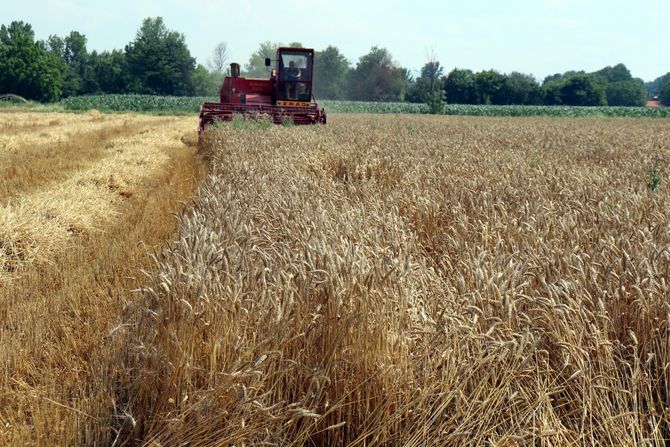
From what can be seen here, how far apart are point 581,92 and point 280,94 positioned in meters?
76.8

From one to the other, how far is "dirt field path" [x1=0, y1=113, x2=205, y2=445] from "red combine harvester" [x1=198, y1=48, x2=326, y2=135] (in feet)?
17.9

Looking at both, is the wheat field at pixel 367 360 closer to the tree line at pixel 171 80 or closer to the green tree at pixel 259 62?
the tree line at pixel 171 80

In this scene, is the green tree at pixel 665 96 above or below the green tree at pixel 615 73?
below

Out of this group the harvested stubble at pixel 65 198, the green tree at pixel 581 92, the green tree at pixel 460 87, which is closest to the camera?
the harvested stubble at pixel 65 198

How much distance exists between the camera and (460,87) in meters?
88.1

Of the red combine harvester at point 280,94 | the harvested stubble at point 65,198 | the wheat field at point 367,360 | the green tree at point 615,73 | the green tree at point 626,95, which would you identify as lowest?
the harvested stubble at point 65,198

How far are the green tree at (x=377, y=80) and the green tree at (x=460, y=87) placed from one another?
1152 cm

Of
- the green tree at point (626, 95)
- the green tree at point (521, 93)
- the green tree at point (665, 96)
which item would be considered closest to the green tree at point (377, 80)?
the green tree at point (521, 93)

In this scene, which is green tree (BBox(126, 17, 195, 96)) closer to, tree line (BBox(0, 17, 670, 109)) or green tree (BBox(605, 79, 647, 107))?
tree line (BBox(0, 17, 670, 109))

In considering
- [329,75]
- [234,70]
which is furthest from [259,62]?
[234,70]

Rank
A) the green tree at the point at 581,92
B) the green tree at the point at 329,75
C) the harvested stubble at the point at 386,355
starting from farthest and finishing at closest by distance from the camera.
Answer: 1. the green tree at the point at 329,75
2. the green tree at the point at 581,92
3. the harvested stubble at the point at 386,355

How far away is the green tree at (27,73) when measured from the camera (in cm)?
7700

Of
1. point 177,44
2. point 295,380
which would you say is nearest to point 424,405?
point 295,380

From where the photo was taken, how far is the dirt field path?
2.86 meters
